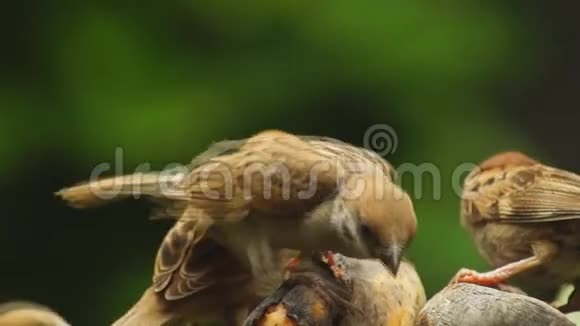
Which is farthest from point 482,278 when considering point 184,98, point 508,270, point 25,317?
point 184,98

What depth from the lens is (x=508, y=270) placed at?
2.24 m

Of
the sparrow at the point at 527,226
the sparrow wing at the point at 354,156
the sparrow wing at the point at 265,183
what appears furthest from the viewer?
the sparrow at the point at 527,226

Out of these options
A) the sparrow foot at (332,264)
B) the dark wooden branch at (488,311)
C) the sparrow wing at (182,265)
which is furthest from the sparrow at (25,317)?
the dark wooden branch at (488,311)

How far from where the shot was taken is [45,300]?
9.71ft

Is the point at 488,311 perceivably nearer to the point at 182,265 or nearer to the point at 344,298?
the point at 344,298

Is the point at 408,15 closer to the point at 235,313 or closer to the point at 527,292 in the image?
the point at 527,292

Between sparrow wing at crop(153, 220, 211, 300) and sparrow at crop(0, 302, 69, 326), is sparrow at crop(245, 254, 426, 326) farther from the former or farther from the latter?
sparrow at crop(0, 302, 69, 326)

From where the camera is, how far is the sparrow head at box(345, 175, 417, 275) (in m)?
1.80

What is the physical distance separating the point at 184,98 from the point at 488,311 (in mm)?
1305

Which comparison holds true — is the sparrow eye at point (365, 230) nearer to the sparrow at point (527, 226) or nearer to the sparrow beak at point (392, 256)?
the sparrow beak at point (392, 256)

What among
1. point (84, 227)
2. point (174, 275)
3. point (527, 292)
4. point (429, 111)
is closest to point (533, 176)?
point (527, 292)

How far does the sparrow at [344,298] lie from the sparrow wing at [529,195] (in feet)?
1.22

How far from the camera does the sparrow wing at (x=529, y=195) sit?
227 centimetres

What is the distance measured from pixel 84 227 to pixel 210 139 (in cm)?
41
